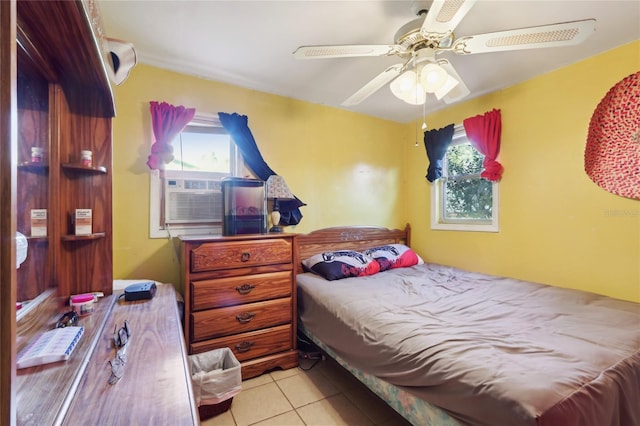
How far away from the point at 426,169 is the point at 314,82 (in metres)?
1.67

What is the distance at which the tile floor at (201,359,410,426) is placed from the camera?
5.30ft

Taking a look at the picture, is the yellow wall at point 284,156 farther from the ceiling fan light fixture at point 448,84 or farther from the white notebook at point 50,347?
the ceiling fan light fixture at point 448,84

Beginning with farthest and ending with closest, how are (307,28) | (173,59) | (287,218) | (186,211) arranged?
(287,218), (186,211), (173,59), (307,28)

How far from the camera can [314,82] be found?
8.27 ft

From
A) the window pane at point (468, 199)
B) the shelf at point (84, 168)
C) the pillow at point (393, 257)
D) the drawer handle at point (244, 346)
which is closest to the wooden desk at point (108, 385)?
the shelf at point (84, 168)

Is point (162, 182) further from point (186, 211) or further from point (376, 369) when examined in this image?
point (376, 369)

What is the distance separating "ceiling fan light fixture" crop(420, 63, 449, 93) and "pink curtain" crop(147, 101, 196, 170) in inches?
71.8

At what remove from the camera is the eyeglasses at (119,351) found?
2.73 feet

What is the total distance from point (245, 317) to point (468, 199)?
98.6 inches

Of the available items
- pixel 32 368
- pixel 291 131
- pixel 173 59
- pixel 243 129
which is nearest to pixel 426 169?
pixel 291 131

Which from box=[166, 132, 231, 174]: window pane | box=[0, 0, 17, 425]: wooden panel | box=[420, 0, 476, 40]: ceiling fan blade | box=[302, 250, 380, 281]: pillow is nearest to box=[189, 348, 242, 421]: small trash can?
box=[302, 250, 380, 281]: pillow

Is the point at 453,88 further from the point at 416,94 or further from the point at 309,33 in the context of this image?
the point at 309,33

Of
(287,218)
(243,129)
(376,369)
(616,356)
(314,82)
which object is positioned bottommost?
(376,369)

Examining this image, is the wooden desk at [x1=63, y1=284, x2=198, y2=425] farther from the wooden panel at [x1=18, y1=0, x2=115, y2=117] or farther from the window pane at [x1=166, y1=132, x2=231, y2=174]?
the window pane at [x1=166, y1=132, x2=231, y2=174]
